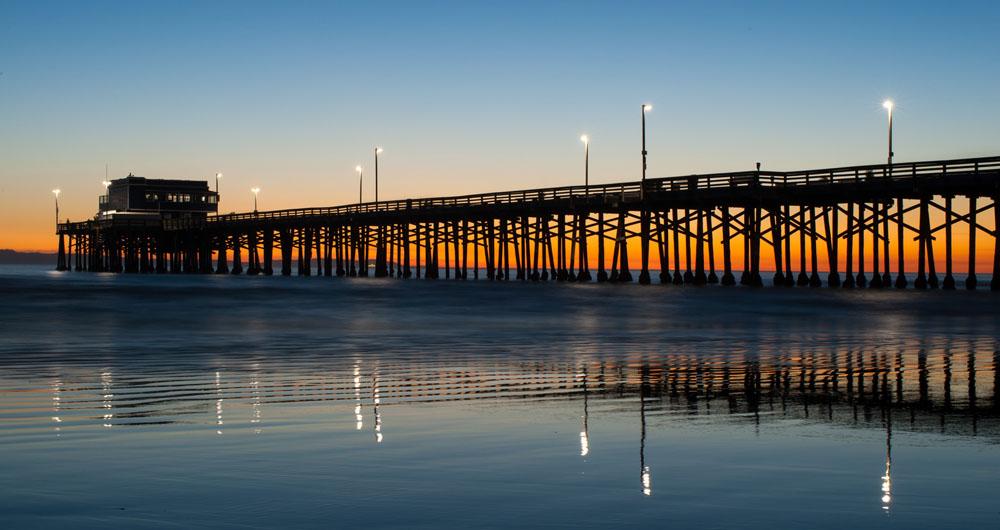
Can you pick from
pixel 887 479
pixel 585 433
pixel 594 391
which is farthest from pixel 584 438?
pixel 594 391

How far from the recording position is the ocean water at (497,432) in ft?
18.7

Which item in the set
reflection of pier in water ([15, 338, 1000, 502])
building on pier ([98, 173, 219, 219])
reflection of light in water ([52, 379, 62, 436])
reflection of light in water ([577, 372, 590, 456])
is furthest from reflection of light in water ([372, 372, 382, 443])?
building on pier ([98, 173, 219, 219])

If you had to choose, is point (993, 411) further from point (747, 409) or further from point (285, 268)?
point (285, 268)

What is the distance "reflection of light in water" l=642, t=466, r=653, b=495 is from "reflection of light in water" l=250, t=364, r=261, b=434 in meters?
2.79

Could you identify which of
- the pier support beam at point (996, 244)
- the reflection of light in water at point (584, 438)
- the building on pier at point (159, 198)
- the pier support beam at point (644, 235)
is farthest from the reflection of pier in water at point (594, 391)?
the building on pier at point (159, 198)

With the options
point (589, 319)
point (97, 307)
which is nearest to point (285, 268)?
point (97, 307)

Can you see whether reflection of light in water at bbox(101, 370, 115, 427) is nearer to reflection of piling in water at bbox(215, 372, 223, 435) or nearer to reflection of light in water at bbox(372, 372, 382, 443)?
reflection of piling in water at bbox(215, 372, 223, 435)

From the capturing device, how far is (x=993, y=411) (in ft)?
31.4

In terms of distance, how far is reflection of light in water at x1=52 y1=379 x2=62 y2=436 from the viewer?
866cm

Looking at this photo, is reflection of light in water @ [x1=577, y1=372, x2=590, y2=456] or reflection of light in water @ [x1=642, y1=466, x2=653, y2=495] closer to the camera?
reflection of light in water @ [x1=642, y1=466, x2=653, y2=495]

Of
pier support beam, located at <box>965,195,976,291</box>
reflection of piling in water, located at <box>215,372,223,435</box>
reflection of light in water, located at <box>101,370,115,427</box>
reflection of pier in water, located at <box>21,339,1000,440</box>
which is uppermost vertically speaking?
pier support beam, located at <box>965,195,976,291</box>

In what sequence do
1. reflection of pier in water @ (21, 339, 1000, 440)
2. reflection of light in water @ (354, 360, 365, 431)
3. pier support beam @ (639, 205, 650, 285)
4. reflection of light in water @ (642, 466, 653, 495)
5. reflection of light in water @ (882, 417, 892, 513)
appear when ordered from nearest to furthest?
reflection of light in water @ (882, 417, 892, 513) → reflection of light in water @ (642, 466, 653, 495) → reflection of light in water @ (354, 360, 365, 431) → reflection of pier in water @ (21, 339, 1000, 440) → pier support beam @ (639, 205, 650, 285)

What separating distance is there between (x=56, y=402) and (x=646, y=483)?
5529 mm

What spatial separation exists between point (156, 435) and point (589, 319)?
18.8m
